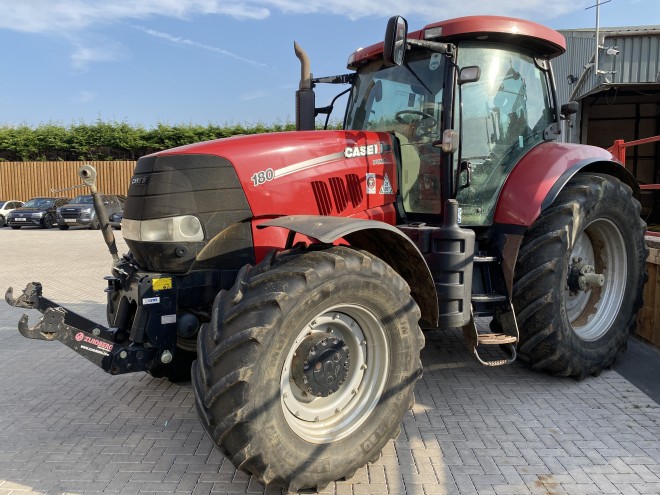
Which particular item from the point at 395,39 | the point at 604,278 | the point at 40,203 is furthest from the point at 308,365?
the point at 40,203

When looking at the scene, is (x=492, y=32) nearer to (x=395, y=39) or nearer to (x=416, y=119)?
(x=416, y=119)

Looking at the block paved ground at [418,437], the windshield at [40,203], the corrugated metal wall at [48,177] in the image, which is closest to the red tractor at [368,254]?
the block paved ground at [418,437]

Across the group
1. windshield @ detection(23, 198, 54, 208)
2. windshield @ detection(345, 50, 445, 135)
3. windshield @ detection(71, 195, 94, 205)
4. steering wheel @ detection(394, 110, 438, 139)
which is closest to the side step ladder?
steering wheel @ detection(394, 110, 438, 139)

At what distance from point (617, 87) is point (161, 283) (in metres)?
11.6

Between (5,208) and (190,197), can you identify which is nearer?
(190,197)

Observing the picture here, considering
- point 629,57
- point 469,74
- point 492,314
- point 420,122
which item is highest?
point 629,57

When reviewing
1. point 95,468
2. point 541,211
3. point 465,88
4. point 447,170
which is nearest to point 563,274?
point 541,211

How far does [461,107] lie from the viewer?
387cm

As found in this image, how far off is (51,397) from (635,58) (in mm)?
11937

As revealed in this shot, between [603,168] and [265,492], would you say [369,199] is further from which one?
[603,168]

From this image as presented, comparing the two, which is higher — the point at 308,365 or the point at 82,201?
the point at 82,201

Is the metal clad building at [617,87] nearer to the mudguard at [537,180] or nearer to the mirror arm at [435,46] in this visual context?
the mudguard at [537,180]

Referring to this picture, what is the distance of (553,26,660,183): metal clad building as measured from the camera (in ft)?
36.7

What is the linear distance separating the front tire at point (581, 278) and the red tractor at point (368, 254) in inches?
0.6
